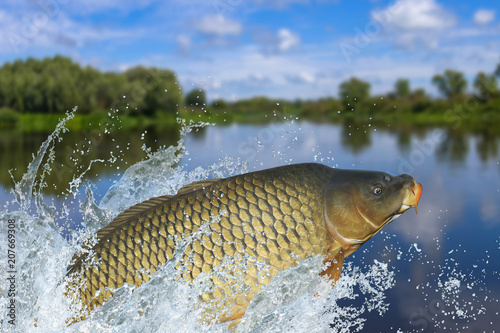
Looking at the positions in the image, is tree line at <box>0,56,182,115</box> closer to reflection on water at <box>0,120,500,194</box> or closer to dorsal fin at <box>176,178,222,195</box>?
reflection on water at <box>0,120,500,194</box>

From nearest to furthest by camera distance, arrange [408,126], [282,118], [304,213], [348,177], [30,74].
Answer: [304,213]
[348,177]
[282,118]
[30,74]
[408,126]

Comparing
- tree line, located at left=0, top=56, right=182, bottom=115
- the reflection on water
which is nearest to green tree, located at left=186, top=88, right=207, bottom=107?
the reflection on water

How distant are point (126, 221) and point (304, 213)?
0.93 meters

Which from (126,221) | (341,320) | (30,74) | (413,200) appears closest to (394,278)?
(341,320)

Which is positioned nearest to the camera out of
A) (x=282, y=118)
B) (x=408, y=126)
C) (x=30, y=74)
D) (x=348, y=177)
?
(x=348, y=177)

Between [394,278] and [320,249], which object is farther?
[394,278]

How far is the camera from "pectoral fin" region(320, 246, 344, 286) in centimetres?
254

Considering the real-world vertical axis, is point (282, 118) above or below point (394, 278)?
above

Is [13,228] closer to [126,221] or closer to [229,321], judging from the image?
[126,221]

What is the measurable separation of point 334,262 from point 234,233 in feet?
2.05

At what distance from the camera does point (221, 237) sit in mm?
2309

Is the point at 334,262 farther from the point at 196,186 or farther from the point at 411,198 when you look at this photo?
the point at 196,186

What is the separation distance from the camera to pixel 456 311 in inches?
161

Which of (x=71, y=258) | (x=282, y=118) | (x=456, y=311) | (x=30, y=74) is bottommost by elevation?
(x=456, y=311)
